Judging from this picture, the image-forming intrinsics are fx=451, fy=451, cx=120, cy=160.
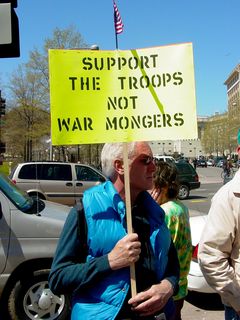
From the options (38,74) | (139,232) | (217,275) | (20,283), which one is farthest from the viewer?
(38,74)

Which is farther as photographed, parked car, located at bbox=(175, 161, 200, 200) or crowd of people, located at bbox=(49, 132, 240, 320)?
parked car, located at bbox=(175, 161, 200, 200)

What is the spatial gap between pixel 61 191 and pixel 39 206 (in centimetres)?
970

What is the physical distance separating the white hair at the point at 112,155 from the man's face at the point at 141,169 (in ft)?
0.10

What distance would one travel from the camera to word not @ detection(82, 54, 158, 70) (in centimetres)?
240

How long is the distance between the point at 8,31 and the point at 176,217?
324 centimetres

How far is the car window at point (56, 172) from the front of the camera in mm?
15192

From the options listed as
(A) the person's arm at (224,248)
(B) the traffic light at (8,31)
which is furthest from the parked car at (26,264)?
(A) the person's arm at (224,248)

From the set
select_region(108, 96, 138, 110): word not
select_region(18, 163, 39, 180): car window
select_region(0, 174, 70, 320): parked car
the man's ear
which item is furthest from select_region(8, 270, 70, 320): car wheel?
select_region(18, 163, 39, 180): car window

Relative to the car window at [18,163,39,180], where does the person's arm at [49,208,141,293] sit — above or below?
below

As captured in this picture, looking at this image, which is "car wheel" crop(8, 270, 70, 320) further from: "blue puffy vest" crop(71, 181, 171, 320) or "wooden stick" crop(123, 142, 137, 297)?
"wooden stick" crop(123, 142, 137, 297)

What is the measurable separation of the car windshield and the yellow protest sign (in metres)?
2.80

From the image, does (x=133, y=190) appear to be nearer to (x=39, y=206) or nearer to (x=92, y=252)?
(x=92, y=252)

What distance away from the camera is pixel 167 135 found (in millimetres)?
2410

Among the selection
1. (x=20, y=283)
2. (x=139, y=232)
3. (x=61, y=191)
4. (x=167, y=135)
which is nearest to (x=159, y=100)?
(x=167, y=135)
